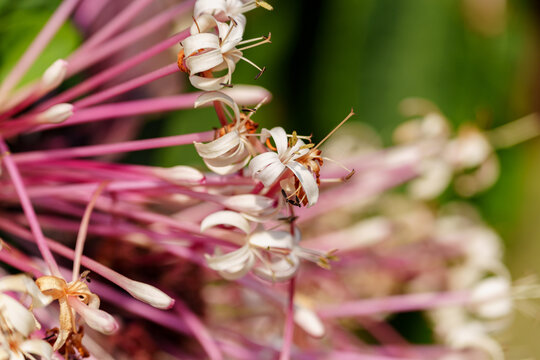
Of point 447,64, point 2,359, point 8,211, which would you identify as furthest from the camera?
point 447,64

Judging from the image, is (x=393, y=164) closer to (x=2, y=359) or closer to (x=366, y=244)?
(x=366, y=244)

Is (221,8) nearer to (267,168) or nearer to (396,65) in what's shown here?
(267,168)

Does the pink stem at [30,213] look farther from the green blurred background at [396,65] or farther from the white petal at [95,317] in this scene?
the green blurred background at [396,65]

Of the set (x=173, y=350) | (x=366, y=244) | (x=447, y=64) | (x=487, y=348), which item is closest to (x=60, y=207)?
(x=173, y=350)

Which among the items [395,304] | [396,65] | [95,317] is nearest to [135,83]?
[95,317]

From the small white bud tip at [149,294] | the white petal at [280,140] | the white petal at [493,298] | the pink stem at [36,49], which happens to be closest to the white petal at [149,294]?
the small white bud tip at [149,294]

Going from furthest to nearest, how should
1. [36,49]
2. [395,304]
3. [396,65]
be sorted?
[396,65] → [395,304] → [36,49]

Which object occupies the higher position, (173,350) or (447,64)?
(447,64)
